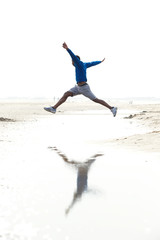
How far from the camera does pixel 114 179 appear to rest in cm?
506

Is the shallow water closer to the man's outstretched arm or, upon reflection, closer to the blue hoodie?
the blue hoodie

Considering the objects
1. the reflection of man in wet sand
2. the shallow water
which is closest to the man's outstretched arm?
the reflection of man in wet sand

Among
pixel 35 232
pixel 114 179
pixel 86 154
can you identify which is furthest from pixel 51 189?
pixel 86 154

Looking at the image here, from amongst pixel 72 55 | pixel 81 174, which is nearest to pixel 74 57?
pixel 72 55

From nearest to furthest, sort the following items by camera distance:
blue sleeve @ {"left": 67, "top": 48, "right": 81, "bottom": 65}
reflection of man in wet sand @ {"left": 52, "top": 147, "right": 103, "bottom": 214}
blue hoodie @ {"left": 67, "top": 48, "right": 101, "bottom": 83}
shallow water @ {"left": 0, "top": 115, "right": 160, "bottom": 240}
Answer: shallow water @ {"left": 0, "top": 115, "right": 160, "bottom": 240}
reflection of man in wet sand @ {"left": 52, "top": 147, "right": 103, "bottom": 214}
blue sleeve @ {"left": 67, "top": 48, "right": 81, "bottom": 65}
blue hoodie @ {"left": 67, "top": 48, "right": 101, "bottom": 83}

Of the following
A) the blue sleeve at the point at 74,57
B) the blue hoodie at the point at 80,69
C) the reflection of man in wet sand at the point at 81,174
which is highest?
the blue sleeve at the point at 74,57

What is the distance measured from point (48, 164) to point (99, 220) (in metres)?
3.11

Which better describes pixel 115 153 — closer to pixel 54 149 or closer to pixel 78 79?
pixel 54 149

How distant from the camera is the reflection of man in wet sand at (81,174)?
13.5ft

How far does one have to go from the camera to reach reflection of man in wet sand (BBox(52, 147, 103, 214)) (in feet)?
13.5

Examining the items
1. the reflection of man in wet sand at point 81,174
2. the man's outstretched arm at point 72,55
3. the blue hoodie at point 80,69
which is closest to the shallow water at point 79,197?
the reflection of man in wet sand at point 81,174

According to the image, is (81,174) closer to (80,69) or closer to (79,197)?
(79,197)

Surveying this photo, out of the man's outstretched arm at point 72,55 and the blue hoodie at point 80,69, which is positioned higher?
the man's outstretched arm at point 72,55

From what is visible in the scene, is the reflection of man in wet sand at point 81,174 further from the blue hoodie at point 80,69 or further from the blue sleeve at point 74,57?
the blue sleeve at point 74,57
